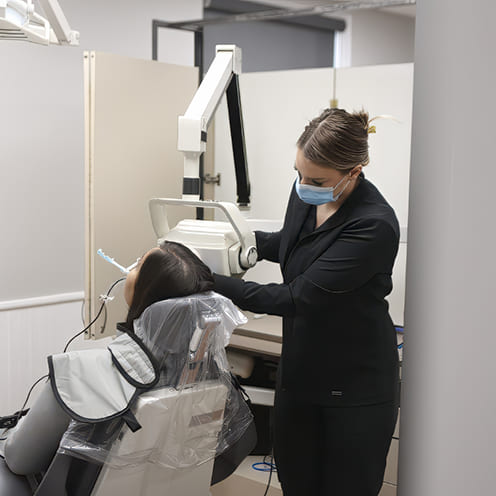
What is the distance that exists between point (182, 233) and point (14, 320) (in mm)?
1379

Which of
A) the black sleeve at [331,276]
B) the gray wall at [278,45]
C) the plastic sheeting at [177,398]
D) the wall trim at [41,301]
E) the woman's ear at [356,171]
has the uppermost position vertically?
the gray wall at [278,45]

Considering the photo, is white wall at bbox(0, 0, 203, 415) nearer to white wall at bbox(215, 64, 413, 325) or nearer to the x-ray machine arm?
white wall at bbox(215, 64, 413, 325)

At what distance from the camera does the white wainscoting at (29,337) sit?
253cm

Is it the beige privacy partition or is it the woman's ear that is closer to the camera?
the woman's ear

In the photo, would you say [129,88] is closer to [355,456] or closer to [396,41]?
[355,456]

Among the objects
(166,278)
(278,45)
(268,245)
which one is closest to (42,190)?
(268,245)

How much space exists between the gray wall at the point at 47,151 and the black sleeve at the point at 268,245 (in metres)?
1.29

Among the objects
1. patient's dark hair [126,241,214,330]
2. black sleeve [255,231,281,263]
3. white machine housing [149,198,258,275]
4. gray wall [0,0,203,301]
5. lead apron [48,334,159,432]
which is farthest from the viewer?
gray wall [0,0,203,301]

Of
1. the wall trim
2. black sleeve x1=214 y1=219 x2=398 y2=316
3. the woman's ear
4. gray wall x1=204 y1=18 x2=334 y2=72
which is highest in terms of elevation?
gray wall x1=204 y1=18 x2=334 y2=72

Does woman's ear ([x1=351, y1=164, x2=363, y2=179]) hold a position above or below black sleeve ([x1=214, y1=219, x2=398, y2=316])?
above

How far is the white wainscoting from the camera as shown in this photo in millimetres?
2527

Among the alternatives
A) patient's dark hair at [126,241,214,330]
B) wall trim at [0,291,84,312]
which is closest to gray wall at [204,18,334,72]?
wall trim at [0,291,84,312]

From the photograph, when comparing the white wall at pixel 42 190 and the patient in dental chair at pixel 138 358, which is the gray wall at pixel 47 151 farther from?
the patient in dental chair at pixel 138 358

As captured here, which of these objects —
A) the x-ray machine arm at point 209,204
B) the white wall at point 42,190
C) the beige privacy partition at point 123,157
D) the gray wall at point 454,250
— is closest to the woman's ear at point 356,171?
the x-ray machine arm at point 209,204
